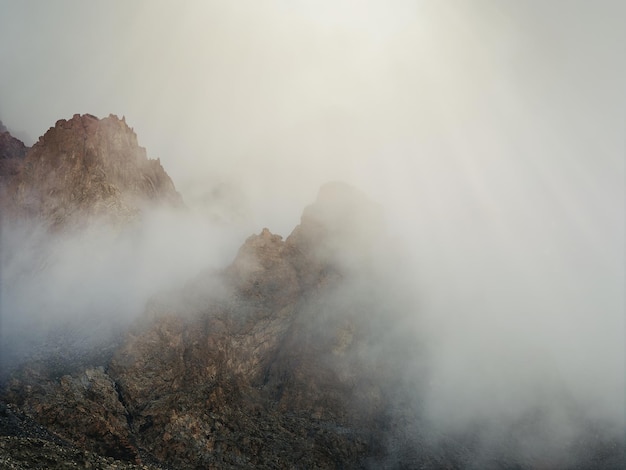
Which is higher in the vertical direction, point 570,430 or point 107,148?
point 107,148

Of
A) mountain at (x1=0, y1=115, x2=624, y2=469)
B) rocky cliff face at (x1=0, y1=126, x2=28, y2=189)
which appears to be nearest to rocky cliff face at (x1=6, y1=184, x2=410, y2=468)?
mountain at (x1=0, y1=115, x2=624, y2=469)

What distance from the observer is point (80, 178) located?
99688mm

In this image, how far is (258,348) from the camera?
8912 cm

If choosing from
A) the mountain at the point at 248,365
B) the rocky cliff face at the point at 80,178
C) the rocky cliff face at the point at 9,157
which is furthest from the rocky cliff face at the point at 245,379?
the rocky cliff face at the point at 9,157

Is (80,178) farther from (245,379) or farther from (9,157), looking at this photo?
(245,379)

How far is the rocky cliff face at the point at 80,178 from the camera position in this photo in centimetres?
9788

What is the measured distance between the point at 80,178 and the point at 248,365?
2599 inches

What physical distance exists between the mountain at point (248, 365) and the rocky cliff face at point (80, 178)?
1.16 feet

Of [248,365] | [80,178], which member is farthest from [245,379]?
[80,178]

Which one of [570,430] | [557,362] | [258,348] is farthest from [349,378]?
[557,362]

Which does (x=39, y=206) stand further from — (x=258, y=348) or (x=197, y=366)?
(x=258, y=348)

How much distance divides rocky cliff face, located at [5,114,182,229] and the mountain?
0.35 meters

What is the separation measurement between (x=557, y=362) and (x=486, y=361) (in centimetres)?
2806

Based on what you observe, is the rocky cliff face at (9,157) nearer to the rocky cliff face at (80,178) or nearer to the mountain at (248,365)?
the rocky cliff face at (80,178)
